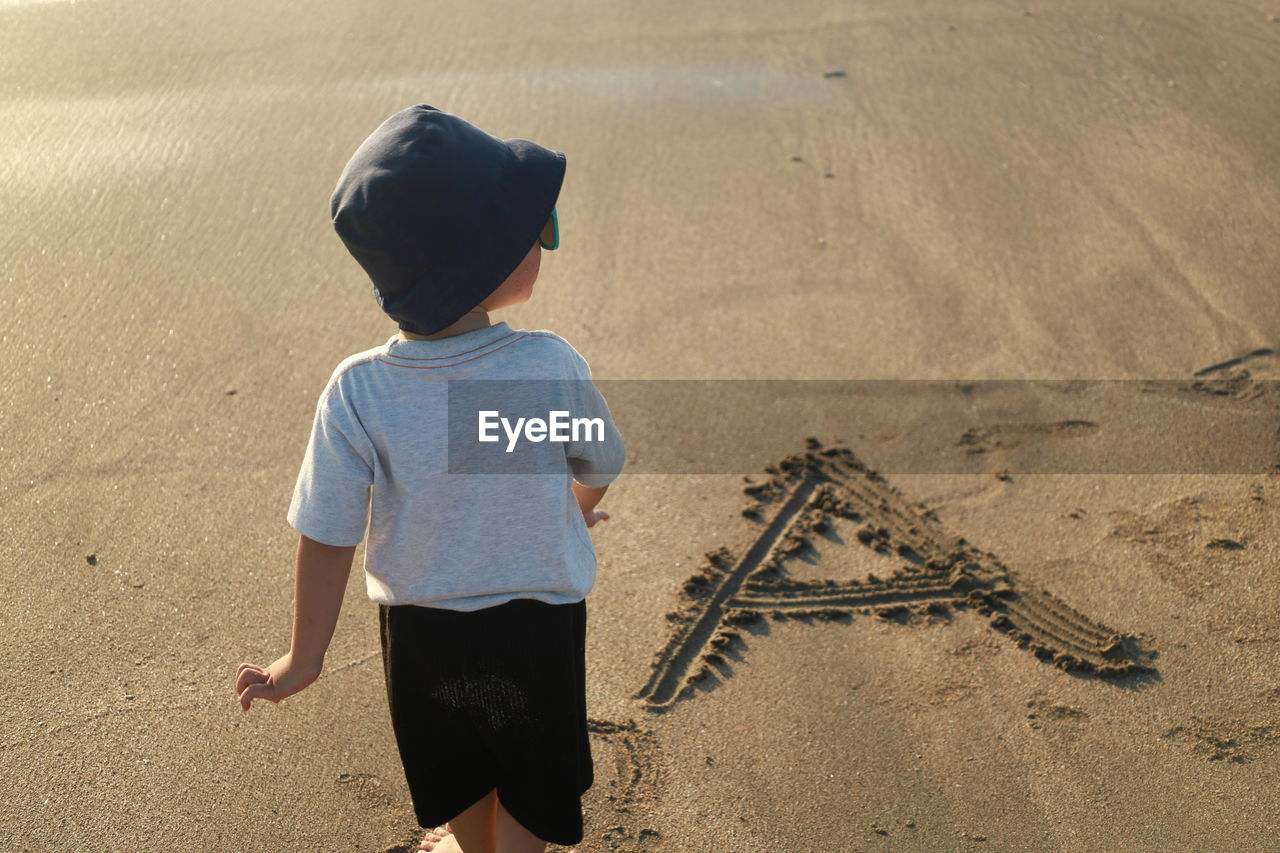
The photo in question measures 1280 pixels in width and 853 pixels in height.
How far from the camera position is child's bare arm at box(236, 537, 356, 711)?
159 cm

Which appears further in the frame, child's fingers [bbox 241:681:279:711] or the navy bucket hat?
child's fingers [bbox 241:681:279:711]

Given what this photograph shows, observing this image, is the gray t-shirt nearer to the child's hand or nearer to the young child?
the young child

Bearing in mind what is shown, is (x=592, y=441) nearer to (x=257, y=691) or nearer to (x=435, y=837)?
(x=257, y=691)

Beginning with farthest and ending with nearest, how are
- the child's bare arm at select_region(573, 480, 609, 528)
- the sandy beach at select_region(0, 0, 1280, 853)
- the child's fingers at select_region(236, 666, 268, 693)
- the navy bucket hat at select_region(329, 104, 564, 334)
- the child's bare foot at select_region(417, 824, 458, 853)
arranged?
the sandy beach at select_region(0, 0, 1280, 853)
the child's bare foot at select_region(417, 824, 458, 853)
the child's bare arm at select_region(573, 480, 609, 528)
the child's fingers at select_region(236, 666, 268, 693)
the navy bucket hat at select_region(329, 104, 564, 334)

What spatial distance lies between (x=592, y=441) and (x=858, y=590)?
1.36 meters

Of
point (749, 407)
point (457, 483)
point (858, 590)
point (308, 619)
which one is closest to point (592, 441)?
point (457, 483)

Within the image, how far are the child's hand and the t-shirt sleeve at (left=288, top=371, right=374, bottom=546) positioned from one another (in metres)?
0.24

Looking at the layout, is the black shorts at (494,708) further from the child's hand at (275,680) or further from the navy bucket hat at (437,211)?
the navy bucket hat at (437,211)

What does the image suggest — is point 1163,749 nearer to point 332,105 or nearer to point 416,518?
point 416,518

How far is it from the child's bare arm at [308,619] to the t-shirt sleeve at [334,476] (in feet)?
0.13

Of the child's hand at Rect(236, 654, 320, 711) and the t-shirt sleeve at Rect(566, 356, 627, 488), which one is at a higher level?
the t-shirt sleeve at Rect(566, 356, 627, 488)

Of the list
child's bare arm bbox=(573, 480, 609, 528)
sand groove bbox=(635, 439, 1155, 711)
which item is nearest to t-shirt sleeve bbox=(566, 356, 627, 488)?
child's bare arm bbox=(573, 480, 609, 528)

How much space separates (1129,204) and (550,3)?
2.85 meters

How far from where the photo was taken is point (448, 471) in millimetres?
1541
